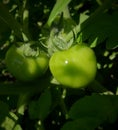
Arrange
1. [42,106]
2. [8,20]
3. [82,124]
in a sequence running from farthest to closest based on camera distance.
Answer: [8,20] < [42,106] < [82,124]

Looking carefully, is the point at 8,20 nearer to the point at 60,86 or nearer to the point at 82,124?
the point at 60,86

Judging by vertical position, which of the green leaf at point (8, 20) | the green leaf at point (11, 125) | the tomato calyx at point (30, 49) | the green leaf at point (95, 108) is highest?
the green leaf at point (8, 20)

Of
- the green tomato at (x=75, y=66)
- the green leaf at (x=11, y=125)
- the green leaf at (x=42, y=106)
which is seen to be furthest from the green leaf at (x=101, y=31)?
the green leaf at (x=11, y=125)

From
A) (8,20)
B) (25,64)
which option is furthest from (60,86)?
(8,20)

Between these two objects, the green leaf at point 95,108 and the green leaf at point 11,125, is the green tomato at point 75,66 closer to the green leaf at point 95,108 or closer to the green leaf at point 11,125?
the green leaf at point 95,108

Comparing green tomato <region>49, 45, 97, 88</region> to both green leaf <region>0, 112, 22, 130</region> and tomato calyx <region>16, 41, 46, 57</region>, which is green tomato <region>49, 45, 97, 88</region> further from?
green leaf <region>0, 112, 22, 130</region>

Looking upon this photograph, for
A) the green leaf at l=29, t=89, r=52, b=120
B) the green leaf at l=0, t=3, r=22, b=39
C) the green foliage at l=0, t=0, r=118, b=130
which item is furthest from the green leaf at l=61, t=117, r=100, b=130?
the green leaf at l=0, t=3, r=22, b=39
